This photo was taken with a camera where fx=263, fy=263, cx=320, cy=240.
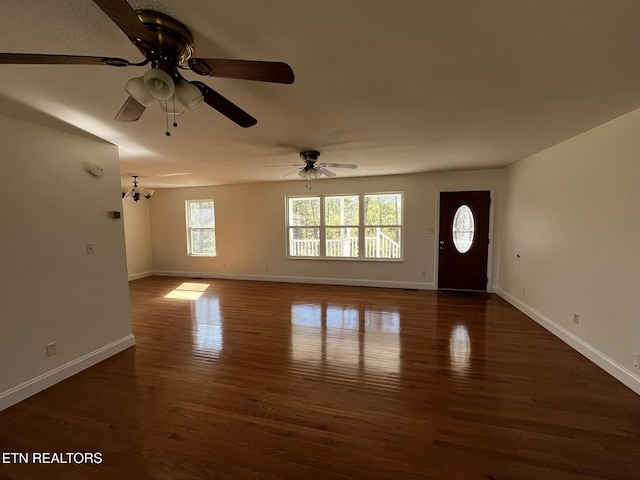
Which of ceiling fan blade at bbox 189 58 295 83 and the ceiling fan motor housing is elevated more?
the ceiling fan motor housing

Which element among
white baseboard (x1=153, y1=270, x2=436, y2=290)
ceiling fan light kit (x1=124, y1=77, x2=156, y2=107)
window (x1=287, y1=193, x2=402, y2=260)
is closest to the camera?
ceiling fan light kit (x1=124, y1=77, x2=156, y2=107)

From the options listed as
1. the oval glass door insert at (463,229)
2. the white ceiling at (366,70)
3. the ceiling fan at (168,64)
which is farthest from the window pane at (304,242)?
the ceiling fan at (168,64)

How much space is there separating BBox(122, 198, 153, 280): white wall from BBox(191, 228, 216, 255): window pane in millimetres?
1332

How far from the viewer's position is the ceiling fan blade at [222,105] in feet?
4.64

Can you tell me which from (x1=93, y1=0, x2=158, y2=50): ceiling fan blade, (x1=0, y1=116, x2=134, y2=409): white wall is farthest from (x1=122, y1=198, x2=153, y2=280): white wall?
(x1=93, y1=0, x2=158, y2=50): ceiling fan blade

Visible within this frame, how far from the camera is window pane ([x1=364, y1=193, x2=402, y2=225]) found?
5.61 meters

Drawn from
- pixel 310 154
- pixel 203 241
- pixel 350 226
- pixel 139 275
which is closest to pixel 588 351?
pixel 310 154

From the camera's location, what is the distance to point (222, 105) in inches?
61.9

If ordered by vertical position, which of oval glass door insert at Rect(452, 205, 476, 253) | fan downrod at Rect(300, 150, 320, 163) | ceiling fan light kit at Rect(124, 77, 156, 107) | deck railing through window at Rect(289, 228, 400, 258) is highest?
fan downrod at Rect(300, 150, 320, 163)

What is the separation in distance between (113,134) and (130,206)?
4869mm

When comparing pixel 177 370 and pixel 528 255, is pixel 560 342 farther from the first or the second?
pixel 177 370

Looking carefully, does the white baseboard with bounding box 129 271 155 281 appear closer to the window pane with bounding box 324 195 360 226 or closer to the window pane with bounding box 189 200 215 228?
the window pane with bounding box 189 200 215 228

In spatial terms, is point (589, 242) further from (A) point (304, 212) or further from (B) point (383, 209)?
(A) point (304, 212)

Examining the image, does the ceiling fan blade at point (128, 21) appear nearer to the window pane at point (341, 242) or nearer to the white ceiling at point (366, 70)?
the white ceiling at point (366, 70)
